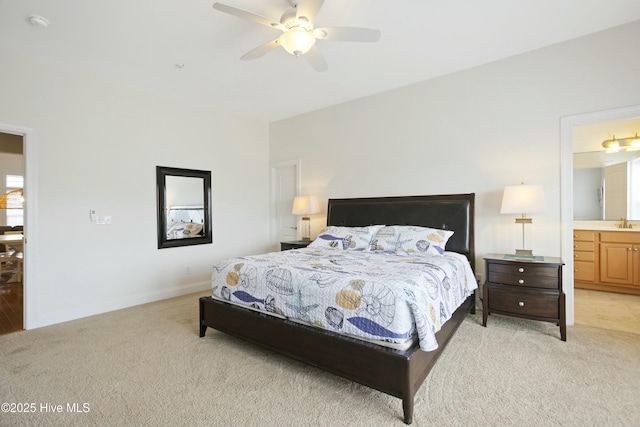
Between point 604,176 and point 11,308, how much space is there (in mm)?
8559

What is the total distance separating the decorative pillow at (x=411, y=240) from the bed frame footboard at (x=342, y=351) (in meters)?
0.75

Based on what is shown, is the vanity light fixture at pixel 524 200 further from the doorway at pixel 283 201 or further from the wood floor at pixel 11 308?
the wood floor at pixel 11 308

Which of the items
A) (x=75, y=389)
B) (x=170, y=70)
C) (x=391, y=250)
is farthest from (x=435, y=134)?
(x=75, y=389)

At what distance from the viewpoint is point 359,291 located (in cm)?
206

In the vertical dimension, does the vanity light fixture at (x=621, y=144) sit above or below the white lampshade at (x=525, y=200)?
above

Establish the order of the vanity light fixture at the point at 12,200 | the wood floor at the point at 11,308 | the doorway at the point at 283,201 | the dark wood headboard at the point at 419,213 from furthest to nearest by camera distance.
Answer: the vanity light fixture at the point at 12,200
the doorway at the point at 283,201
the dark wood headboard at the point at 419,213
the wood floor at the point at 11,308

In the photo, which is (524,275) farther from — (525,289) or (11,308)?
(11,308)

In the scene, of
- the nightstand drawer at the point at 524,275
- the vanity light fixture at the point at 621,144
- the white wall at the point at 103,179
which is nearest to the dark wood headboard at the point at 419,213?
the nightstand drawer at the point at 524,275

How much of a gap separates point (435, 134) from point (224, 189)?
3.35 meters

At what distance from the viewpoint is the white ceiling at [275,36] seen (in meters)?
2.59

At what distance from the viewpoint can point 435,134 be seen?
4059 mm

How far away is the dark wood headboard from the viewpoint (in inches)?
145

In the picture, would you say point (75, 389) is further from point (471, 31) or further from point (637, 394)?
point (471, 31)

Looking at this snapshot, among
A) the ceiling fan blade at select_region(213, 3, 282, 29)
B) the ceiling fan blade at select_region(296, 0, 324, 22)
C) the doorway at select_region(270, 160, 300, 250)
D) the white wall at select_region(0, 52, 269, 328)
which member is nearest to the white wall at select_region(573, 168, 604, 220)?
the doorway at select_region(270, 160, 300, 250)
